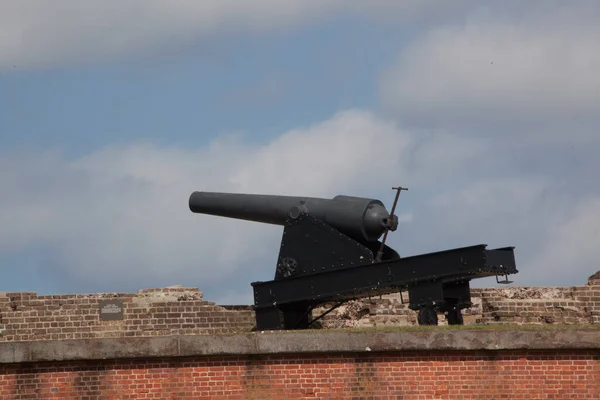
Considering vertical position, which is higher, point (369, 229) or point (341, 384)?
point (369, 229)

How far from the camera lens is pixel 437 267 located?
16188mm

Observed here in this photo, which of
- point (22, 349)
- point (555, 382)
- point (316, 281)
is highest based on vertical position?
point (316, 281)

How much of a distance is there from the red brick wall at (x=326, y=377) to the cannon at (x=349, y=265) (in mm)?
2475

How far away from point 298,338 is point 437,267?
3.11 metres

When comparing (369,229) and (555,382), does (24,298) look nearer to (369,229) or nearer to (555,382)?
(369,229)

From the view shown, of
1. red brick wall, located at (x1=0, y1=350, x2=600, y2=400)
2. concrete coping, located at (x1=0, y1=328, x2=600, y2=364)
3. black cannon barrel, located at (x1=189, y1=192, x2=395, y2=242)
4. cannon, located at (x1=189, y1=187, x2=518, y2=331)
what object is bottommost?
red brick wall, located at (x1=0, y1=350, x2=600, y2=400)

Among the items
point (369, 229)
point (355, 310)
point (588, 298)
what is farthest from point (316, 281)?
point (588, 298)

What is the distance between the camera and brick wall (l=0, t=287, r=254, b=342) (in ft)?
65.6

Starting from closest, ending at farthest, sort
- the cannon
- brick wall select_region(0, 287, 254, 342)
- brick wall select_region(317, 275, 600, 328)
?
the cannon < brick wall select_region(0, 287, 254, 342) < brick wall select_region(317, 275, 600, 328)

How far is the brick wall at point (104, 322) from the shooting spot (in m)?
20.0

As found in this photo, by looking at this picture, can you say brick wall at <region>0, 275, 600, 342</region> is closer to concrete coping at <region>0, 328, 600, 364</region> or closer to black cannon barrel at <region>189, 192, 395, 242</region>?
black cannon barrel at <region>189, 192, 395, 242</region>

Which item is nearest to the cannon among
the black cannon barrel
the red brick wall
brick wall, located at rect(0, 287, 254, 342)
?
the black cannon barrel

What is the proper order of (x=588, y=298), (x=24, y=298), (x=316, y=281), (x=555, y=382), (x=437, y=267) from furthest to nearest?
(x=588, y=298)
(x=24, y=298)
(x=316, y=281)
(x=437, y=267)
(x=555, y=382)

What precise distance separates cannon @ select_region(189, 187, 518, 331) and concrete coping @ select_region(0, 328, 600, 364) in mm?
2484
